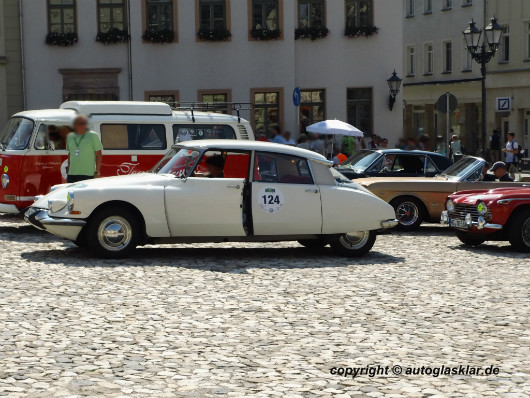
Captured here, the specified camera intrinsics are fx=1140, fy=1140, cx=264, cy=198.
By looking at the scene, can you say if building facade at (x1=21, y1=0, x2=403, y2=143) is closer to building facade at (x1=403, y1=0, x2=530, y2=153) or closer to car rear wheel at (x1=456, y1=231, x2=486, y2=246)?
building facade at (x1=403, y1=0, x2=530, y2=153)

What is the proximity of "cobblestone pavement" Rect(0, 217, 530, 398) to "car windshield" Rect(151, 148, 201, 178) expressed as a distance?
1.16 m

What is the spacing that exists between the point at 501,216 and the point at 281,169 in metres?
3.63

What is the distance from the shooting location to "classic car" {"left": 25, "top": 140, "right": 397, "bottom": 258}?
14.7 metres

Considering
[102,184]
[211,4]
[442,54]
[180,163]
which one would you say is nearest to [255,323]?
[102,184]

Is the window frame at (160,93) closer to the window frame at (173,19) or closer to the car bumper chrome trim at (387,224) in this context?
the window frame at (173,19)

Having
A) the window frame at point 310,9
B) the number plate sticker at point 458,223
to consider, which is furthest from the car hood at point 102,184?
the window frame at point 310,9

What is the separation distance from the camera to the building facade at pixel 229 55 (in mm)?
37594

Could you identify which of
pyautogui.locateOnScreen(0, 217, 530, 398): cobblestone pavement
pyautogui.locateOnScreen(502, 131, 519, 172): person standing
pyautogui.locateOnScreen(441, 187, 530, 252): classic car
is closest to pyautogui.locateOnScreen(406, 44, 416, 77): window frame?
pyautogui.locateOnScreen(502, 131, 519, 172): person standing

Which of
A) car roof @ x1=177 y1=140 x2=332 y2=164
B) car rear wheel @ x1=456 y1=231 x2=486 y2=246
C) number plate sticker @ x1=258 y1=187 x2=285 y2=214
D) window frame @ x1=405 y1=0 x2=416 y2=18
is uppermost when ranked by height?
window frame @ x1=405 y1=0 x2=416 y2=18

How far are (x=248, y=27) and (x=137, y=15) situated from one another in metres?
3.72

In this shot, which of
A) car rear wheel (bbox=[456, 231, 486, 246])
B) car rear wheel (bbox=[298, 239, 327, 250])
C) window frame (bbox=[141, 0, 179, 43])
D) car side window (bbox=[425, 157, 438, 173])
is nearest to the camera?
car rear wheel (bbox=[298, 239, 327, 250])

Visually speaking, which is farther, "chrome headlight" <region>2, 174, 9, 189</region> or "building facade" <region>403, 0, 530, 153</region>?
"building facade" <region>403, 0, 530, 153</region>

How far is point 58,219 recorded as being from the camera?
14547 mm

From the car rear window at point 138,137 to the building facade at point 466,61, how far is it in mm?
30395
